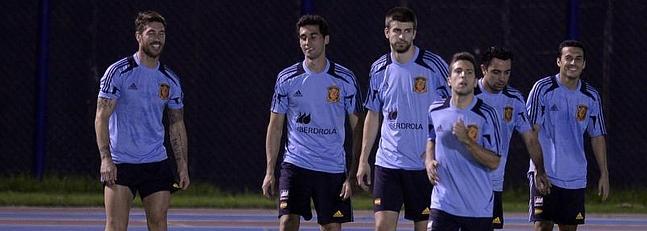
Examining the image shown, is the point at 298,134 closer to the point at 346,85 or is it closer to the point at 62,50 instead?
the point at 346,85

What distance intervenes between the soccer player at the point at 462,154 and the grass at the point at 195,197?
22.1ft

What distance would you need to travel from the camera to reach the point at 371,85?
35.4 feet

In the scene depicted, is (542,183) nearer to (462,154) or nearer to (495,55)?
(495,55)

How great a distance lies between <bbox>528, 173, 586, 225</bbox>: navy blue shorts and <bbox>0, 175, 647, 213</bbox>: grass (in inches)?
191

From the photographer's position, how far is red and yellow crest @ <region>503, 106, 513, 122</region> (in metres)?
11.3

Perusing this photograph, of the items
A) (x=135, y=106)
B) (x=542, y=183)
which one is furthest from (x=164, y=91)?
(x=542, y=183)

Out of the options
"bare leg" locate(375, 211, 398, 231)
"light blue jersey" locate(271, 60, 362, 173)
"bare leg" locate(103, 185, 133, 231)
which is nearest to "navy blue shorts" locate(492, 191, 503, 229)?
"bare leg" locate(375, 211, 398, 231)

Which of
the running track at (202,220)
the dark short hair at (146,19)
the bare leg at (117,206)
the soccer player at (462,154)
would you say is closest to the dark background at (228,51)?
the running track at (202,220)

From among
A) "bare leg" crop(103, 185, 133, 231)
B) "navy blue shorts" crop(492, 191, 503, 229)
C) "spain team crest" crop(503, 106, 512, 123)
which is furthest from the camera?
"navy blue shorts" crop(492, 191, 503, 229)

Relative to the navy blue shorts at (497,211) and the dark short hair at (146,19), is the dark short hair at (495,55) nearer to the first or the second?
the navy blue shorts at (497,211)

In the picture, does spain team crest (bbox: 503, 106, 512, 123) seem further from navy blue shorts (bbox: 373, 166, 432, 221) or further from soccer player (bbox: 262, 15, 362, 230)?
soccer player (bbox: 262, 15, 362, 230)

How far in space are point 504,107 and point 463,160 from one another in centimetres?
198

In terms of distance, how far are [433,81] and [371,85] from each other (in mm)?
455

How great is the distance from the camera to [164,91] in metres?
10.5
